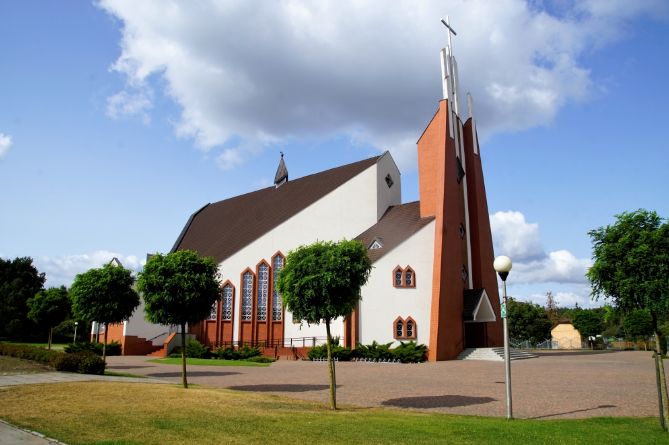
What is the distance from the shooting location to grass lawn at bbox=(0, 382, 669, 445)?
9008mm

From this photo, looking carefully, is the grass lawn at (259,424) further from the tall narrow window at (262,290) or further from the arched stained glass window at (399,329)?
the tall narrow window at (262,290)

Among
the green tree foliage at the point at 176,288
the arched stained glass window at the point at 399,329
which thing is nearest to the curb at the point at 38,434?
the green tree foliage at the point at 176,288

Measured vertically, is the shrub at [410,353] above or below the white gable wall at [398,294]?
below

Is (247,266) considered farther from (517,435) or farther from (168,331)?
(517,435)

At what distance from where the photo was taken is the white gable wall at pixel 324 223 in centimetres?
4238

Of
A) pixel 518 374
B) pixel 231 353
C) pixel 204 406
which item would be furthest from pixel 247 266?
pixel 204 406

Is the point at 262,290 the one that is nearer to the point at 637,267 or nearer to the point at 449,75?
the point at 449,75

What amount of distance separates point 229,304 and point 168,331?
333 inches

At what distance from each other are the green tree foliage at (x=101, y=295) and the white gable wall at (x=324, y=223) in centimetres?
1719

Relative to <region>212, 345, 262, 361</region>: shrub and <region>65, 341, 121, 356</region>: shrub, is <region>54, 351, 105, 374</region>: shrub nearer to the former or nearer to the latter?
<region>212, 345, 262, 361</region>: shrub

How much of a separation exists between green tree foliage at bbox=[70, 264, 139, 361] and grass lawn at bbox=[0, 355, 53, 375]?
3.47m

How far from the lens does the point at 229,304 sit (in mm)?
43375

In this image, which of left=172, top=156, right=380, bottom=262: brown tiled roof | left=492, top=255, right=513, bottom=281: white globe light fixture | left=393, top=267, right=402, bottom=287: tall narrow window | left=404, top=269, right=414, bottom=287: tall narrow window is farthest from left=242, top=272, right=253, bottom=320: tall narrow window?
left=492, top=255, right=513, bottom=281: white globe light fixture

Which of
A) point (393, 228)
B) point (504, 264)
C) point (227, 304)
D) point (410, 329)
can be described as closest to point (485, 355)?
point (410, 329)
